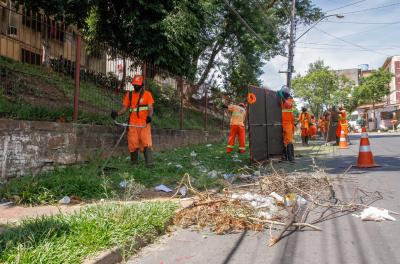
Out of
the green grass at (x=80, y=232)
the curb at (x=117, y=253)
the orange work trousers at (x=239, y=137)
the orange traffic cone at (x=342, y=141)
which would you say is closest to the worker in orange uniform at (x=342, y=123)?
the orange traffic cone at (x=342, y=141)

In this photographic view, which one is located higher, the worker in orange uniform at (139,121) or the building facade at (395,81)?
the building facade at (395,81)

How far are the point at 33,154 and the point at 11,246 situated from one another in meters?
3.84

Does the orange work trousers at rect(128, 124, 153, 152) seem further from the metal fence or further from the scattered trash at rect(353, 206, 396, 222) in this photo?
the scattered trash at rect(353, 206, 396, 222)

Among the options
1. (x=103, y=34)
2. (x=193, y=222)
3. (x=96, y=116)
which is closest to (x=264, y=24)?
(x=103, y=34)

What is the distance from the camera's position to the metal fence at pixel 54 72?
7352 millimetres

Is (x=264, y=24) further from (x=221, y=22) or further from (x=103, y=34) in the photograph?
(x=103, y=34)

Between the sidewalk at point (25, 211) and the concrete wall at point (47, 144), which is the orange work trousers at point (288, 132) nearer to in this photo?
the concrete wall at point (47, 144)

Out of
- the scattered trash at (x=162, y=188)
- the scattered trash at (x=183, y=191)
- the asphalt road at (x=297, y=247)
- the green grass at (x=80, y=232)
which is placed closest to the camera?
the green grass at (x=80, y=232)

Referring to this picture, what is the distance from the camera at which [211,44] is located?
22.7 meters

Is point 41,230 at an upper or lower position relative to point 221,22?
lower

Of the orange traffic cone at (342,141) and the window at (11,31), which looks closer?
the window at (11,31)

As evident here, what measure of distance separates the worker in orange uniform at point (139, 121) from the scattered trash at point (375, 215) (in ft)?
14.7

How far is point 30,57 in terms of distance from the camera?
8.18 m

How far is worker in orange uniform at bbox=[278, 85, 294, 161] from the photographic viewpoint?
11.1m
